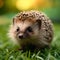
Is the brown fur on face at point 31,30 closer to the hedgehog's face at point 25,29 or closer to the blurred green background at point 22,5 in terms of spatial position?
the hedgehog's face at point 25,29

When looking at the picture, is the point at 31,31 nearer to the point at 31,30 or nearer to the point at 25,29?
the point at 31,30

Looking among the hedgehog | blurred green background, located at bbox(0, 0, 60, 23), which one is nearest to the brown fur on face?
the hedgehog

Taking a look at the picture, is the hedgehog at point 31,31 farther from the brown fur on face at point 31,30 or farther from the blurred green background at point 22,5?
the blurred green background at point 22,5

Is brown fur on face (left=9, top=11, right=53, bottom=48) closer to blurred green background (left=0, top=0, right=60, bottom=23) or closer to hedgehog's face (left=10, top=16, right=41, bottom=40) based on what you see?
hedgehog's face (left=10, top=16, right=41, bottom=40)

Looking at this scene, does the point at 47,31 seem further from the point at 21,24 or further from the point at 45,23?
the point at 21,24

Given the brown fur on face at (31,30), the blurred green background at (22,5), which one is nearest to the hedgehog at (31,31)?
the brown fur on face at (31,30)

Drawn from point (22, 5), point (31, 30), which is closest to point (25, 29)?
point (31, 30)

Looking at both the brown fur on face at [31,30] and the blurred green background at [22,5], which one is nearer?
the brown fur on face at [31,30]

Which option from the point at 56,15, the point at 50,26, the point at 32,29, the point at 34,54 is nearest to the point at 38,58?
the point at 34,54
